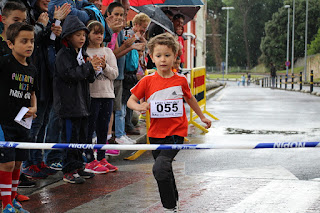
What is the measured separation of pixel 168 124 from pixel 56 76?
1.92 metres

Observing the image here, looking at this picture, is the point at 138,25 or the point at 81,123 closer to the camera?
the point at 81,123

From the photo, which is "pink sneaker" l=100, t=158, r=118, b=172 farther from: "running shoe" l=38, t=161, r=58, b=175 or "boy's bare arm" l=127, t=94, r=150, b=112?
"boy's bare arm" l=127, t=94, r=150, b=112

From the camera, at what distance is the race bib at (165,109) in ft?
15.5

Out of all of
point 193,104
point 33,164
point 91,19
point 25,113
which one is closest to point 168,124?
point 193,104

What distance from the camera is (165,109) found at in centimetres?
474

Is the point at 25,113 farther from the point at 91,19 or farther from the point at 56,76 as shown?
the point at 91,19

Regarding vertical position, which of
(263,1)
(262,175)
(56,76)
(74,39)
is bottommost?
(262,175)

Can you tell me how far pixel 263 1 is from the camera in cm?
11238

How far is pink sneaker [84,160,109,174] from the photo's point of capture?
669cm

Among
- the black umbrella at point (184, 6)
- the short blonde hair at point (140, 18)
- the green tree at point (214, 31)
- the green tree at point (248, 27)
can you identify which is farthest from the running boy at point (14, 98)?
the green tree at point (214, 31)

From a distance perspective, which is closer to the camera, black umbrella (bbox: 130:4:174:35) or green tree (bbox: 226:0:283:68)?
black umbrella (bbox: 130:4:174:35)

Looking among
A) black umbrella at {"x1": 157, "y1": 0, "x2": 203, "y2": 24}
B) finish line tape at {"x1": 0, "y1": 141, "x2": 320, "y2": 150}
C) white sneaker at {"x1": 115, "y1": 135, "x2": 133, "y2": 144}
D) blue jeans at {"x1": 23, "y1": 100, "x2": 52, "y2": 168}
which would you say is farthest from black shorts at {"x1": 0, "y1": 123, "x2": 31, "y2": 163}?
black umbrella at {"x1": 157, "y1": 0, "x2": 203, "y2": 24}

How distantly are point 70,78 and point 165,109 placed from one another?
1.69 meters

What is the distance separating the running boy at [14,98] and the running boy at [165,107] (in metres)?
0.96
